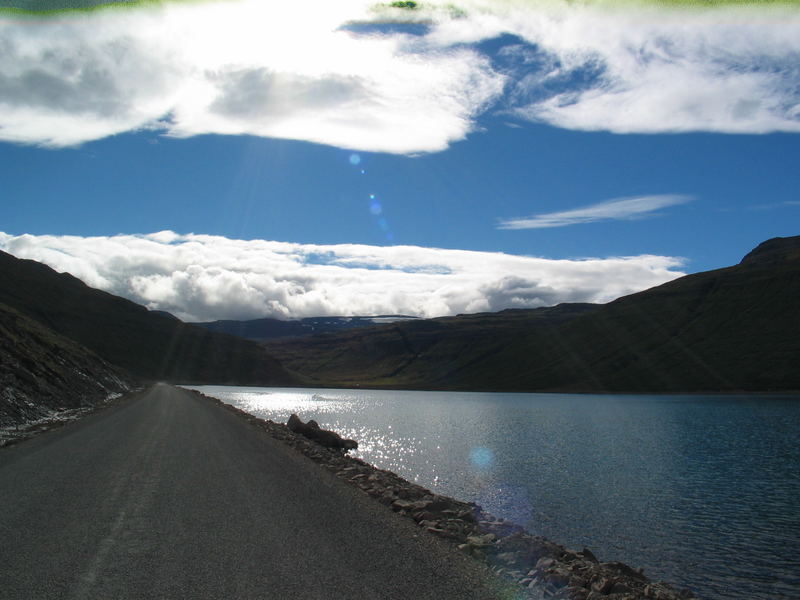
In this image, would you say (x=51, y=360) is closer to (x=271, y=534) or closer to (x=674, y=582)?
(x=271, y=534)

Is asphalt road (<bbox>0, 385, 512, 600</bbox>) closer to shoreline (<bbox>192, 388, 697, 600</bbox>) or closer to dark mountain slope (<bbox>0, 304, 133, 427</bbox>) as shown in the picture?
shoreline (<bbox>192, 388, 697, 600</bbox>)

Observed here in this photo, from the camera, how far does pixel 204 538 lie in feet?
40.7

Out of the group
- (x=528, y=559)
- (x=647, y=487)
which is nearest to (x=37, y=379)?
(x=647, y=487)

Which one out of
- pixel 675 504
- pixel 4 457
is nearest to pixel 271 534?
pixel 4 457

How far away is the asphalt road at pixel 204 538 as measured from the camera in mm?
9578

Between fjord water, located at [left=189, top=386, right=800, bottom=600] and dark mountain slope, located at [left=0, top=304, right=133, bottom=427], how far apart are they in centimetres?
2411

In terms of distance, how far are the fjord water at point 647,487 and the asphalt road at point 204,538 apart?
8.70 metres

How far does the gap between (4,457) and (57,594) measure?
1875 centimetres

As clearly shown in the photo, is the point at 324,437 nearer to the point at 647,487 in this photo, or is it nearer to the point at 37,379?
the point at 647,487

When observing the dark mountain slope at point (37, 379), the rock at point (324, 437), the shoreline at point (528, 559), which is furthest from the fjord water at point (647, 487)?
the dark mountain slope at point (37, 379)

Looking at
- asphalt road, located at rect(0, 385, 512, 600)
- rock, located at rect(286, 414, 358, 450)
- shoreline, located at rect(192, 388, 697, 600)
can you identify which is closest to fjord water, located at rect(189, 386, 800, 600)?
rock, located at rect(286, 414, 358, 450)

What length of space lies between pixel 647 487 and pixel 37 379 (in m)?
48.8

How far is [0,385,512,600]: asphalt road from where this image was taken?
9.58 metres

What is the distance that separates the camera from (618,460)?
40.2 meters
